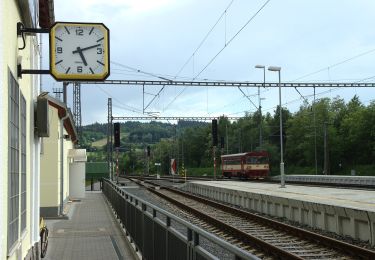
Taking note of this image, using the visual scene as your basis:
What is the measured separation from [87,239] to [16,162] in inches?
325

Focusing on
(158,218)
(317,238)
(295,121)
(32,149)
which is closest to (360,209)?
(317,238)

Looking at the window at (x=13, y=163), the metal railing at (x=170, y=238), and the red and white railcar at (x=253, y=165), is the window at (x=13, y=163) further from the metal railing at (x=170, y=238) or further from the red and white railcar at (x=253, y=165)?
the red and white railcar at (x=253, y=165)

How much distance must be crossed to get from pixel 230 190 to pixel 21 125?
74.7 feet

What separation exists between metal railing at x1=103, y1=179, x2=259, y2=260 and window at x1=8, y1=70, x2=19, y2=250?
1.70m

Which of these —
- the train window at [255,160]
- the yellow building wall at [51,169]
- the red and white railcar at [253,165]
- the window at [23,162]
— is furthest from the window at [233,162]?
the window at [23,162]

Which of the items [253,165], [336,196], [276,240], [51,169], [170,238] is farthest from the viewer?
[253,165]

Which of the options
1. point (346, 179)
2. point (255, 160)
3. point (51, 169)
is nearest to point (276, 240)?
point (51, 169)

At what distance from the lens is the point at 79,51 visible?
6.23 metres

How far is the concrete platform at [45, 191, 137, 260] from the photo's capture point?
427 inches

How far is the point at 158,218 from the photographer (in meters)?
8.04

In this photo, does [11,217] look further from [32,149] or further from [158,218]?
[158,218]

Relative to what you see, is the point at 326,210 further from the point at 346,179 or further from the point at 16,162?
the point at 346,179

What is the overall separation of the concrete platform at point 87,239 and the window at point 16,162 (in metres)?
4.52

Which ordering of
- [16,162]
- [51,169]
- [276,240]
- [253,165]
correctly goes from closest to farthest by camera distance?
[16,162] → [276,240] → [51,169] → [253,165]
